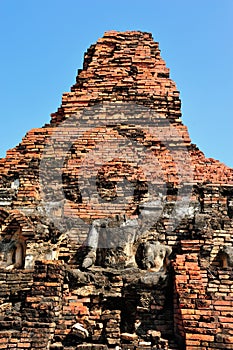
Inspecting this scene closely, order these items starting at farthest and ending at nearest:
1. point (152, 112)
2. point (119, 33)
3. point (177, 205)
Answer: point (119, 33) → point (152, 112) → point (177, 205)

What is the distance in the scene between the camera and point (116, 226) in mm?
7090

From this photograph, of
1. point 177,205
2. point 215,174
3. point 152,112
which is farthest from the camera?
point 152,112

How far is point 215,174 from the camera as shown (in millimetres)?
8516

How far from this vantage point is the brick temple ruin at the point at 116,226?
5477 mm

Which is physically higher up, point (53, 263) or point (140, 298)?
point (53, 263)

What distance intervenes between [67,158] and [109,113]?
4.92ft

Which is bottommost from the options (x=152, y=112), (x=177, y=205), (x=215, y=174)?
(x=177, y=205)

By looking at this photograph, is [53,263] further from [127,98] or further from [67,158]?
[127,98]

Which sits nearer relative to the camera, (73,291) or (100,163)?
(73,291)

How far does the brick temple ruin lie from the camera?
216 inches

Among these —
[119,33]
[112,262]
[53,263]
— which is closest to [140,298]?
[112,262]

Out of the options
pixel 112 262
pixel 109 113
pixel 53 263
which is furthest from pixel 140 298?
pixel 109 113

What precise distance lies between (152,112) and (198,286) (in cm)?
467

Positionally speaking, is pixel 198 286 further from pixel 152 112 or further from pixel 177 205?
pixel 152 112
